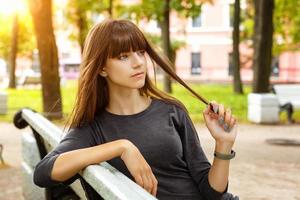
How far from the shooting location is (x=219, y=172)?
2.25 metres

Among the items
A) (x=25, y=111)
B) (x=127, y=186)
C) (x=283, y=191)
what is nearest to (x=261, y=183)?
(x=283, y=191)

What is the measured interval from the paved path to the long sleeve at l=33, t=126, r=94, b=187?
370 centimetres

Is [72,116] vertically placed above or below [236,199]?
above

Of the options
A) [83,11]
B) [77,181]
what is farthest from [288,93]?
[83,11]

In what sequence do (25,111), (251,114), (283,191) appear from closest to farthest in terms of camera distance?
(25,111) → (283,191) → (251,114)

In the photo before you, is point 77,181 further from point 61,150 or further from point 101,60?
point 101,60

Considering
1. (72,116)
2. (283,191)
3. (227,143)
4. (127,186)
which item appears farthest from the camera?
(283,191)

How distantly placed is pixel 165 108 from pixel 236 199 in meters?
0.46

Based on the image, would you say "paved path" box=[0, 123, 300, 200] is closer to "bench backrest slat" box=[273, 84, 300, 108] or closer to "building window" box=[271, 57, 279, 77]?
"bench backrest slat" box=[273, 84, 300, 108]

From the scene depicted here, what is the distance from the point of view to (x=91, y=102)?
2375 millimetres

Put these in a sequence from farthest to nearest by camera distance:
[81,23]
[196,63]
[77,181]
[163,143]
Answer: [196,63] → [81,23] → [77,181] → [163,143]

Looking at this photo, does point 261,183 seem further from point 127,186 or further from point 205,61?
point 205,61

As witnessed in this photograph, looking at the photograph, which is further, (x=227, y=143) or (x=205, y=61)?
(x=205, y=61)

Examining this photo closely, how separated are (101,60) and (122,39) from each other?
0.12 meters
